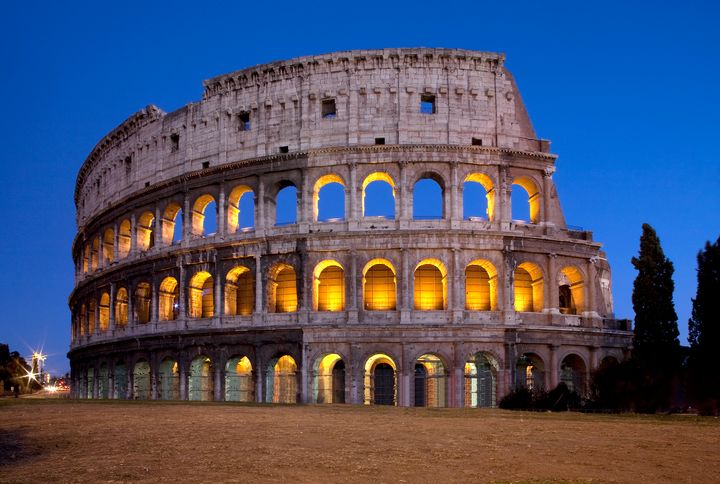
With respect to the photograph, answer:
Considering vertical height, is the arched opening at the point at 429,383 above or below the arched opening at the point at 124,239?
below

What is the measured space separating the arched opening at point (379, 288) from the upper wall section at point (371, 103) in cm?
579

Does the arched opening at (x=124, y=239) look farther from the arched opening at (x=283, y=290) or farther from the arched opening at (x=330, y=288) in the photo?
the arched opening at (x=330, y=288)

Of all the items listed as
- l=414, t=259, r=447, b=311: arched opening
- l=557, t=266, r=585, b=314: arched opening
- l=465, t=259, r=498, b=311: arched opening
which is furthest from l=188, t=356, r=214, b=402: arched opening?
l=557, t=266, r=585, b=314: arched opening

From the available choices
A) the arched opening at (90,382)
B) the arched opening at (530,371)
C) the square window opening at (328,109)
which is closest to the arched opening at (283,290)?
the square window opening at (328,109)

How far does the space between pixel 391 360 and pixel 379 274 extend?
12.7 feet

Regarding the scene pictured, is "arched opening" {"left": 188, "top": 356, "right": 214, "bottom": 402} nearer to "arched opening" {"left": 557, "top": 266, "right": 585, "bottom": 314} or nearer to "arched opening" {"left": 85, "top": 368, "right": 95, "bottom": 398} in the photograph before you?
"arched opening" {"left": 85, "top": 368, "right": 95, "bottom": 398}

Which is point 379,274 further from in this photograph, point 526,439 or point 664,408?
point 526,439

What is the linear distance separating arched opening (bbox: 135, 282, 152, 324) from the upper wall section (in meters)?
8.14

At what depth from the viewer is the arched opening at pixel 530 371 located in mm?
32219

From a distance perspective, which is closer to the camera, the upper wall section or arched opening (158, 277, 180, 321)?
the upper wall section

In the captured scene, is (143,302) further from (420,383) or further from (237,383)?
(420,383)

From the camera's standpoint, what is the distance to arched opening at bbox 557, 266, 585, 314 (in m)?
34.2

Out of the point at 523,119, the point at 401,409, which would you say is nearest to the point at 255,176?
the point at 523,119

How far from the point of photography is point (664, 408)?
23.8 metres
